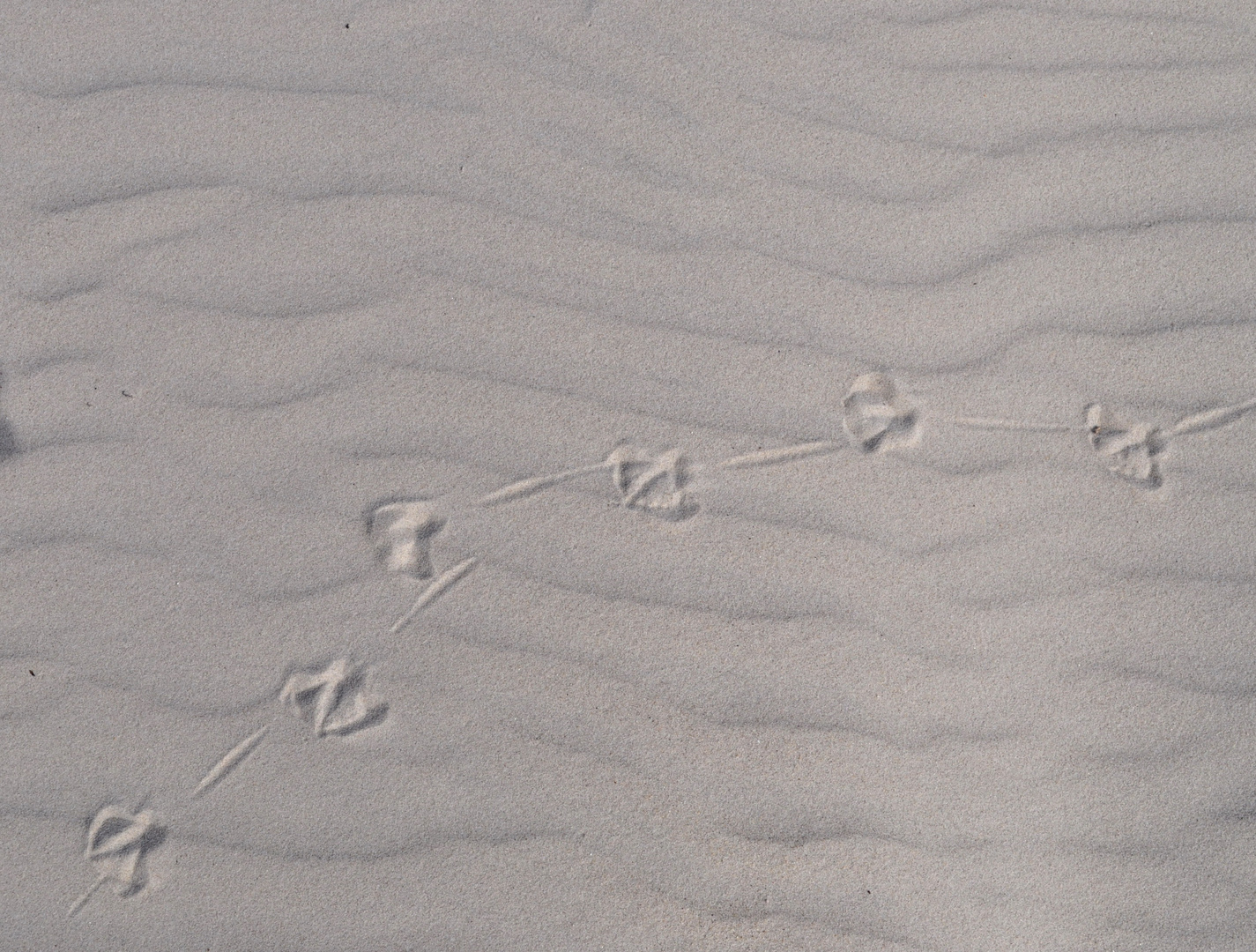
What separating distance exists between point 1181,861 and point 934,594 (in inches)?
24.8

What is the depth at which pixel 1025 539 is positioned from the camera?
1896 mm

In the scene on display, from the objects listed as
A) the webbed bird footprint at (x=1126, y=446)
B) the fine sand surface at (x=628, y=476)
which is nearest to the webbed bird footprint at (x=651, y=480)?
the fine sand surface at (x=628, y=476)

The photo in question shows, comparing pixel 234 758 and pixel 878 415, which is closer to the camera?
pixel 234 758

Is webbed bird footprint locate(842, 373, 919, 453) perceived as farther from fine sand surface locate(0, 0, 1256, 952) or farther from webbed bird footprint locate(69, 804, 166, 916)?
webbed bird footprint locate(69, 804, 166, 916)

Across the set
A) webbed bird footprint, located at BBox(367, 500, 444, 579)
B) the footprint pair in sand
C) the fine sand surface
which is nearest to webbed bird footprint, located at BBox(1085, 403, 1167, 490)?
the fine sand surface

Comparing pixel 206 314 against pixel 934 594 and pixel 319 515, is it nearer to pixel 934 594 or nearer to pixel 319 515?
pixel 319 515

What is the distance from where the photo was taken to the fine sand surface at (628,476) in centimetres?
177

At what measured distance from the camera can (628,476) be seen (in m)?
1.93

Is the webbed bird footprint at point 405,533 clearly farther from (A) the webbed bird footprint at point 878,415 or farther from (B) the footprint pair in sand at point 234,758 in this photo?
(A) the webbed bird footprint at point 878,415

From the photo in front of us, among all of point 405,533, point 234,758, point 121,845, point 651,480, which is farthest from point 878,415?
point 121,845

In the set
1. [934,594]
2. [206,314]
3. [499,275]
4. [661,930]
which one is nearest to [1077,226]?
[934,594]

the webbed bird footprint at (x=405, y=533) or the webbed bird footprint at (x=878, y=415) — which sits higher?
the webbed bird footprint at (x=878, y=415)

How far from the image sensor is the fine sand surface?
1.77m

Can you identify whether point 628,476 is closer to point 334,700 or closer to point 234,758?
point 334,700
